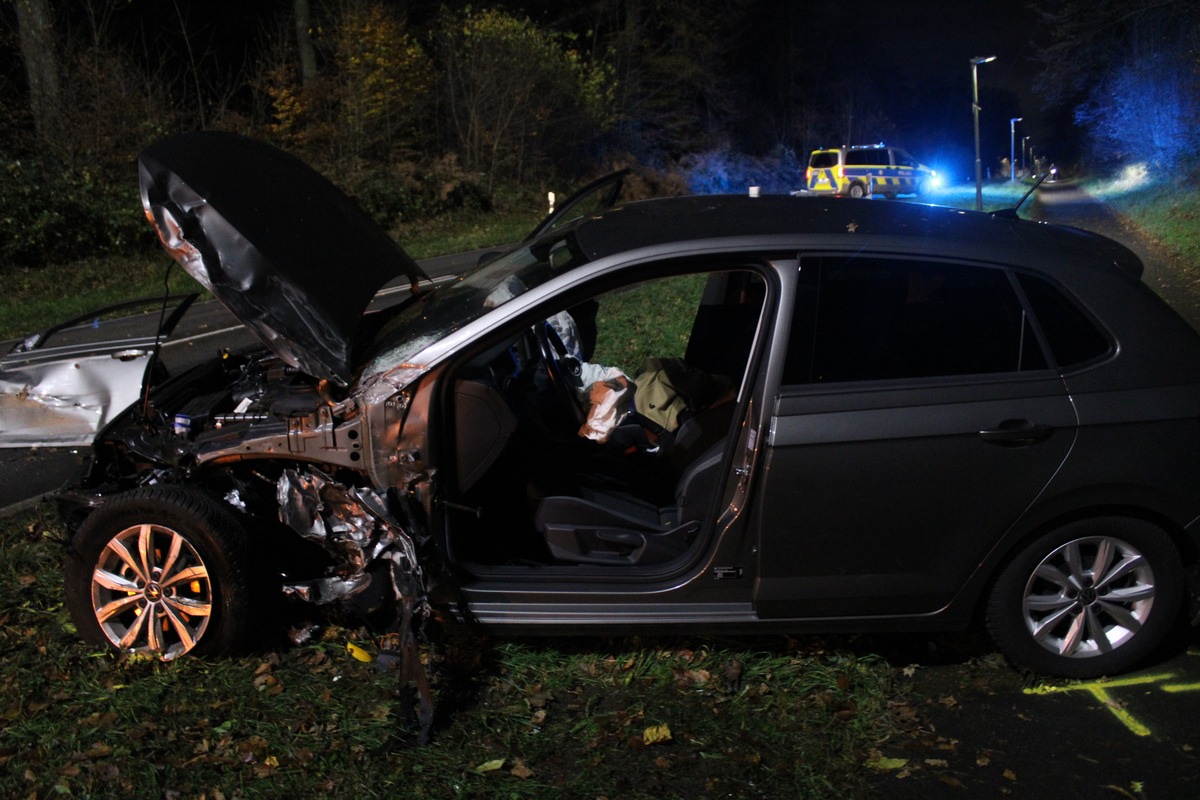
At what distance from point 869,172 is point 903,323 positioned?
31.0m

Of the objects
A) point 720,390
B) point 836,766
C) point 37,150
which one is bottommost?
point 836,766

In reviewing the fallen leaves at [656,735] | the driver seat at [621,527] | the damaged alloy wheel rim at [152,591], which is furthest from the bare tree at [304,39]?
the fallen leaves at [656,735]

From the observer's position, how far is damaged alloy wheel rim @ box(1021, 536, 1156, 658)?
3727 millimetres

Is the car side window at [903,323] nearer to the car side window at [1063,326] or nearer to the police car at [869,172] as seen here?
the car side window at [1063,326]

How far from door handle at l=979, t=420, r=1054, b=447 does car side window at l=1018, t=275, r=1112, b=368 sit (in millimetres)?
278

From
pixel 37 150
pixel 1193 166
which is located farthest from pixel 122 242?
pixel 1193 166

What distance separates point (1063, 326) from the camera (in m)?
3.71

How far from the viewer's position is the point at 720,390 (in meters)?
5.08

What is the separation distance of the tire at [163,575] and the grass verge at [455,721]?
115 mm

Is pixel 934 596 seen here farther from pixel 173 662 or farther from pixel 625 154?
pixel 625 154

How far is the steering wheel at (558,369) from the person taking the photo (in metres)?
5.07

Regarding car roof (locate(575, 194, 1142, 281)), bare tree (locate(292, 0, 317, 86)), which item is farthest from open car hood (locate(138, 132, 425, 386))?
bare tree (locate(292, 0, 317, 86))

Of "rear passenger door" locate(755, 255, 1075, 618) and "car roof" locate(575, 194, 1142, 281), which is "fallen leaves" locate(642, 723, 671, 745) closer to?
"rear passenger door" locate(755, 255, 1075, 618)

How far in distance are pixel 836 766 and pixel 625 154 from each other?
40.7 metres
